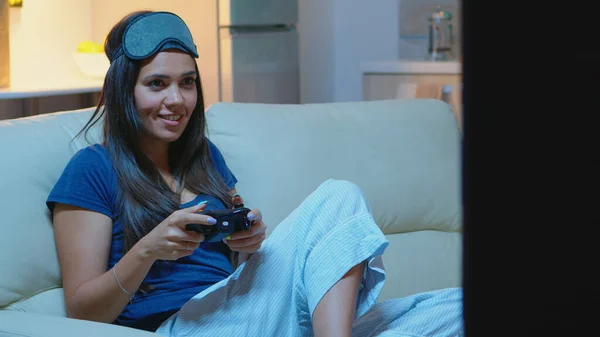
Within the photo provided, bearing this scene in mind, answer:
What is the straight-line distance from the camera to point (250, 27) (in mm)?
3799

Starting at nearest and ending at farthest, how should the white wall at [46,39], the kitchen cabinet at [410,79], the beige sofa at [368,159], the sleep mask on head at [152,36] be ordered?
the sleep mask on head at [152,36] → the beige sofa at [368,159] → the white wall at [46,39] → the kitchen cabinet at [410,79]

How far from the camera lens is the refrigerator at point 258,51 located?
3590mm

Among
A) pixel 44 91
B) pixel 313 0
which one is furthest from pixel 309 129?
pixel 313 0

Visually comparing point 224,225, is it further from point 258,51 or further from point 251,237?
point 258,51

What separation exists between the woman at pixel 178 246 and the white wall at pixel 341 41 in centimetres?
284

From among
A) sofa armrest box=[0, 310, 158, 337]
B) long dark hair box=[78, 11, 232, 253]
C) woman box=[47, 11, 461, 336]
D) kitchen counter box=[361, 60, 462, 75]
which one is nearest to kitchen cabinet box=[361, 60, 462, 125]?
kitchen counter box=[361, 60, 462, 75]

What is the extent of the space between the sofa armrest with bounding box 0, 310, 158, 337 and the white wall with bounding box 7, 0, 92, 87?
1.93 meters

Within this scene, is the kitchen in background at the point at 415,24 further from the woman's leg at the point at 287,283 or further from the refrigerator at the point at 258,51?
the woman's leg at the point at 287,283

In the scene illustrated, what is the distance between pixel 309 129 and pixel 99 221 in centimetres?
73

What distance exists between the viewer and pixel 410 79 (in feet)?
12.7

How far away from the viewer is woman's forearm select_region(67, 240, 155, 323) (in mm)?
1454

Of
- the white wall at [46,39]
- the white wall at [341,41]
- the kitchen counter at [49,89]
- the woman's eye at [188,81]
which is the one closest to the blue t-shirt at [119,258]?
the woman's eye at [188,81]

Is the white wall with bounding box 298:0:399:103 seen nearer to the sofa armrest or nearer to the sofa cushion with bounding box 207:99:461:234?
the sofa cushion with bounding box 207:99:461:234
